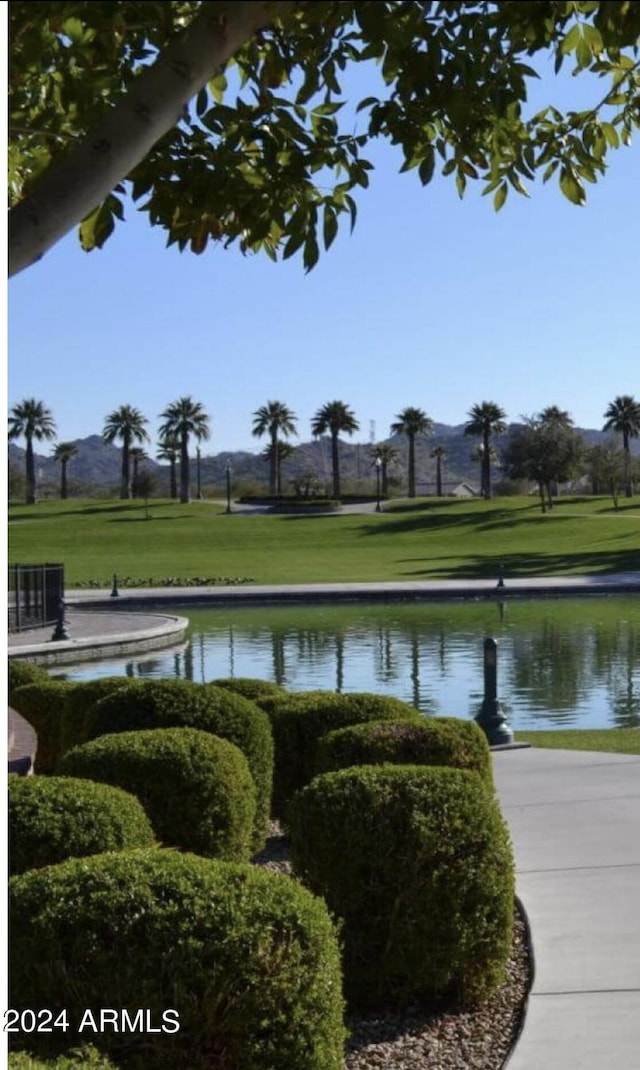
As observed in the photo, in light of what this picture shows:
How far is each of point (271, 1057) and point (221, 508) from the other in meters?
94.3

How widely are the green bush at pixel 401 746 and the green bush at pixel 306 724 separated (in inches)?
48.0

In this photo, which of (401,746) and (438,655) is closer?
(401,746)

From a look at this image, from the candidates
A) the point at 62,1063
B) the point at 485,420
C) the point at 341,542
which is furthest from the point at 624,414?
the point at 62,1063

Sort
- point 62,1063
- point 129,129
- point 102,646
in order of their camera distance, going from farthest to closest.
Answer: point 102,646, point 62,1063, point 129,129

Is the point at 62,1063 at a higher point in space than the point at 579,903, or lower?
higher

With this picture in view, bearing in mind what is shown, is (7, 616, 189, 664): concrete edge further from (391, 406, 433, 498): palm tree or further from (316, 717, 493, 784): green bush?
(391, 406, 433, 498): palm tree

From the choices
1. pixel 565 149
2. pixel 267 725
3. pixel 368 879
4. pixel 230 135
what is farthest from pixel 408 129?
pixel 267 725

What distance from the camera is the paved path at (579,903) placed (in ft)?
17.2

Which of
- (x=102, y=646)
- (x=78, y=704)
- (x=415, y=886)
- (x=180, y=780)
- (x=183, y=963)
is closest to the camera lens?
(x=183, y=963)

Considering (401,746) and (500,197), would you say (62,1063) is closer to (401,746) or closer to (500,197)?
(500,197)

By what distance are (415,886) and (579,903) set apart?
177 cm

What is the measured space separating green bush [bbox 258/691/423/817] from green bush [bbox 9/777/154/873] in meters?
3.95

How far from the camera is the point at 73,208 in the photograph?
8.61 ft

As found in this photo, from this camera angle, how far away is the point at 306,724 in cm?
952
